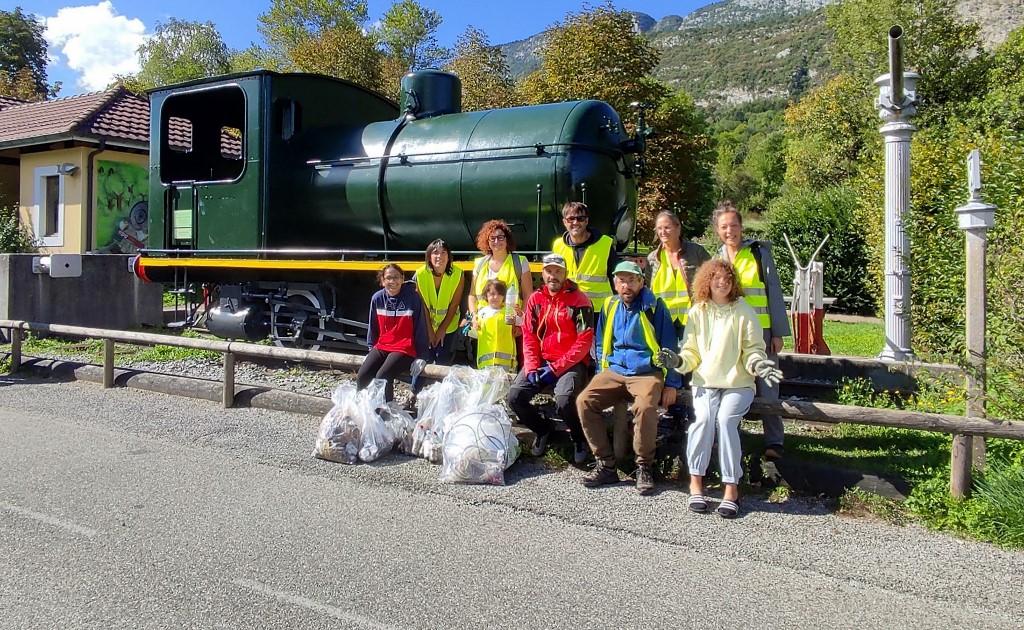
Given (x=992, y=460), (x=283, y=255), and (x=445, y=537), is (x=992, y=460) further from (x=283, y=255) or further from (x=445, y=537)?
(x=283, y=255)

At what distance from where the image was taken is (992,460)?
14.2ft

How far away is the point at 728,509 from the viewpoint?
427 centimetres

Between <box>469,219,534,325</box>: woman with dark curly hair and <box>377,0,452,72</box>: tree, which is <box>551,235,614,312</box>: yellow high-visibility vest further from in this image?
<box>377,0,452,72</box>: tree

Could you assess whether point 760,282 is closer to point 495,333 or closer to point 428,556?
point 495,333

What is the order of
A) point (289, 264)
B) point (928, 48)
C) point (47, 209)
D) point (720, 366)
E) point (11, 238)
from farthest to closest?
point (928, 48)
point (47, 209)
point (11, 238)
point (289, 264)
point (720, 366)

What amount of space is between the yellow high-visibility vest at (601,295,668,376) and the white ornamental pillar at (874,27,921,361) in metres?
3.14

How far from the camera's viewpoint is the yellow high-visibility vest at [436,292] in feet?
21.3

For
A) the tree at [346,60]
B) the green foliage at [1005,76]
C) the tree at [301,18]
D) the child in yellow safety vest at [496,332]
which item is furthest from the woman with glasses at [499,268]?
the tree at [301,18]

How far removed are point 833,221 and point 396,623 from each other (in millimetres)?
17322

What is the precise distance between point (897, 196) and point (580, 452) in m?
4.03

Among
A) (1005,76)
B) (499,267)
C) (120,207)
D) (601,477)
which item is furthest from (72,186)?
(1005,76)

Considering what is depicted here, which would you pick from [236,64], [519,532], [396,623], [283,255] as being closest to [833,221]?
[283,255]

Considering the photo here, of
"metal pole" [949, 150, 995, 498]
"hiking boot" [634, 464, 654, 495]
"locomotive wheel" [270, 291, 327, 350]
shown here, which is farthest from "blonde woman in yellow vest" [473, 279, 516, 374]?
"locomotive wheel" [270, 291, 327, 350]

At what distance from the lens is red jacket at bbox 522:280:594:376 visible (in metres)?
5.20
